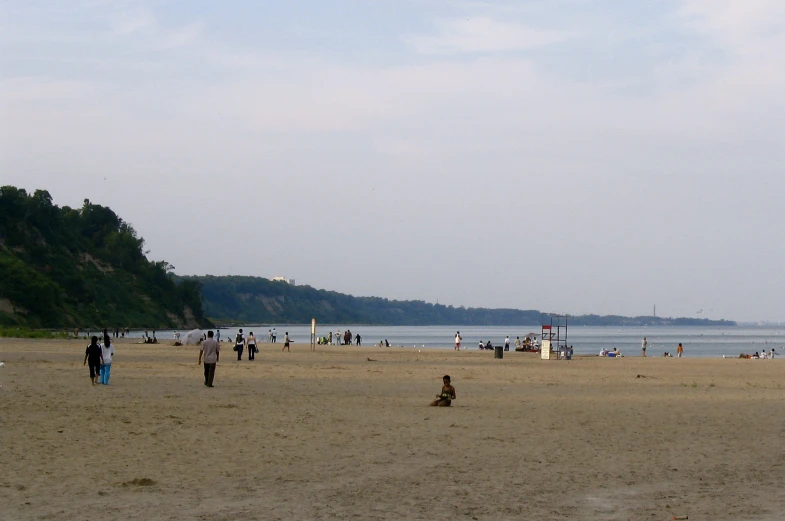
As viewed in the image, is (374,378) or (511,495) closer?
(511,495)

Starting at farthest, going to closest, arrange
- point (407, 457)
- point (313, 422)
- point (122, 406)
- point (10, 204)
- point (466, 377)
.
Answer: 1. point (10, 204)
2. point (466, 377)
3. point (122, 406)
4. point (313, 422)
5. point (407, 457)

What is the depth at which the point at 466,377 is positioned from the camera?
33.7 meters

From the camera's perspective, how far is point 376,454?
13.6m

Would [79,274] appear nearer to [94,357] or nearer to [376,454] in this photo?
[94,357]

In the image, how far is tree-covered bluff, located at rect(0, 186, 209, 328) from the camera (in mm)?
111500

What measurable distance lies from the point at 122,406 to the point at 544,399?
33.6 ft

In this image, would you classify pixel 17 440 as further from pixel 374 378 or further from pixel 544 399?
pixel 374 378

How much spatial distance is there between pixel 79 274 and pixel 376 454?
432ft

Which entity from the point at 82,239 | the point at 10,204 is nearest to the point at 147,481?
the point at 10,204

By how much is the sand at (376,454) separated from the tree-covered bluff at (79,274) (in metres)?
86.0

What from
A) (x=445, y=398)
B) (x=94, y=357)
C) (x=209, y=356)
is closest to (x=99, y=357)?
(x=94, y=357)

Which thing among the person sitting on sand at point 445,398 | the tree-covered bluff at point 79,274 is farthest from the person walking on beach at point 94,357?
the tree-covered bluff at point 79,274

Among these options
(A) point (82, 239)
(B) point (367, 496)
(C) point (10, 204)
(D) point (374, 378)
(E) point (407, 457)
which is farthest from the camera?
(A) point (82, 239)

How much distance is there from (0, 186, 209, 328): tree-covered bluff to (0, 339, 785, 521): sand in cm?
8598
